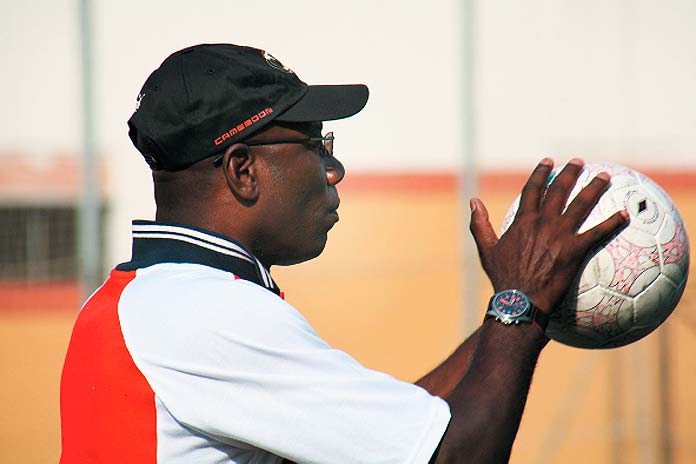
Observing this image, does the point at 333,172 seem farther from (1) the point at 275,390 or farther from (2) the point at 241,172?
(1) the point at 275,390

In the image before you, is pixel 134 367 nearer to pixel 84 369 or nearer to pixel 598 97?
pixel 84 369

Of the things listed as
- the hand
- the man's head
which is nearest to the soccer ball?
the hand

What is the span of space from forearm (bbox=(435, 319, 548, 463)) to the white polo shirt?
37 millimetres

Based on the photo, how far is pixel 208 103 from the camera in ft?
6.22

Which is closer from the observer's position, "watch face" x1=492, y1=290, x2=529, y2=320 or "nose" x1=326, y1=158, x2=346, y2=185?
"watch face" x1=492, y1=290, x2=529, y2=320

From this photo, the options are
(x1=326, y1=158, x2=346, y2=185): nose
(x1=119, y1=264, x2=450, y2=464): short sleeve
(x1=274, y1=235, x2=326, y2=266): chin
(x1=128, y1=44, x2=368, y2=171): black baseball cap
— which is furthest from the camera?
(x1=326, y1=158, x2=346, y2=185): nose

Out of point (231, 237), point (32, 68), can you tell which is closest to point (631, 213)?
point (231, 237)

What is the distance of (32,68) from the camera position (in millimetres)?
5730

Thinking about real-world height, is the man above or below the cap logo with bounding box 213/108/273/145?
below

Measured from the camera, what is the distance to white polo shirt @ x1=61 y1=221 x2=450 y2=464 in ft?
5.45

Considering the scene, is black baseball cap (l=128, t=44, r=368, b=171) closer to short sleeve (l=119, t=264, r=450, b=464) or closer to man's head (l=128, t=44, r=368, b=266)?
man's head (l=128, t=44, r=368, b=266)

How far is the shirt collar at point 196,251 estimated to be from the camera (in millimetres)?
1896

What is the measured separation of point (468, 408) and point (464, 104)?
14.2ft

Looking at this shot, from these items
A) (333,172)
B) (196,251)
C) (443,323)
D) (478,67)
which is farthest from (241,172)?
(478,67)
